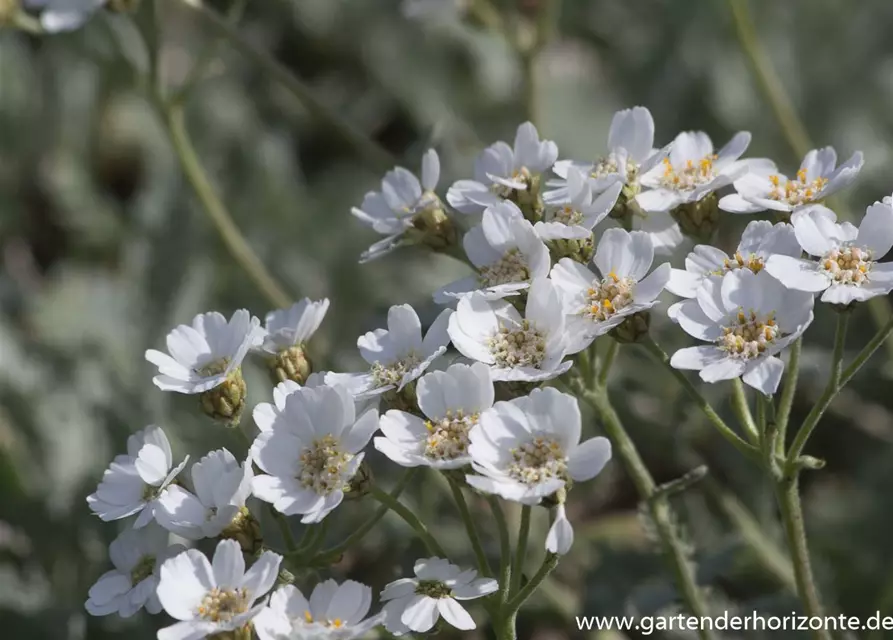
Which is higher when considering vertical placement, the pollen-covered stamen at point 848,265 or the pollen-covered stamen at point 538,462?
the pollen-covered stamen at point 848,265

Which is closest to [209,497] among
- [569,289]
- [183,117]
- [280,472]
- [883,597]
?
[280,472]

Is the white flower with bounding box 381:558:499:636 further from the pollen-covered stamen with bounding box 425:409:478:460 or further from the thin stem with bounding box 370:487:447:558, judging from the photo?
the pollen-covered stamen with bounding box 425:409:478:460

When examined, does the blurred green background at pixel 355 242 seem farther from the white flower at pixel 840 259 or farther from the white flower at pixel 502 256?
the white flower at pixel 840 259

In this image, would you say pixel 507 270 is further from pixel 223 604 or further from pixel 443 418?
pixel 223 604

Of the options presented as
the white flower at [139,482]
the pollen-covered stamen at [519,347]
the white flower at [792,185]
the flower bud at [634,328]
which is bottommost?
the white flower at [139,482]

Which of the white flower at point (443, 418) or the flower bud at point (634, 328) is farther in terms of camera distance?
Answer: the flower bud at point (634, 328)

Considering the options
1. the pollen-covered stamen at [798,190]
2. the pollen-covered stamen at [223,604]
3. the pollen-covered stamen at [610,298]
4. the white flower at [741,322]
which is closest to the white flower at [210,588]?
the pollen-covered stamen at [223,604]

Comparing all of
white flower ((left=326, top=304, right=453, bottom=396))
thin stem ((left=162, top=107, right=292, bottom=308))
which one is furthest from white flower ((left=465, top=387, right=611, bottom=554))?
thin stem ((left=162, top=107, right=292, bottom=308))

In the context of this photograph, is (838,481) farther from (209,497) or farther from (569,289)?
(209,497)
